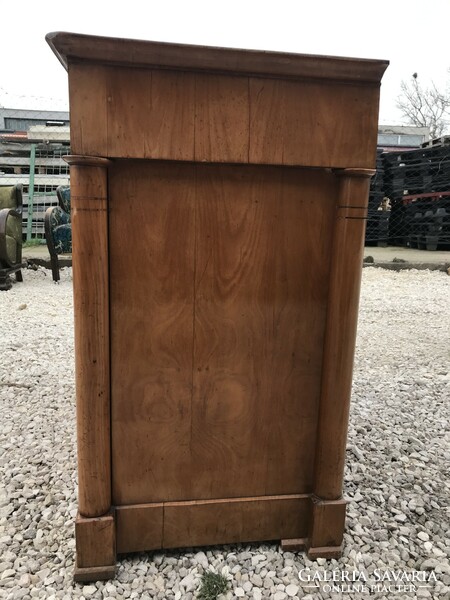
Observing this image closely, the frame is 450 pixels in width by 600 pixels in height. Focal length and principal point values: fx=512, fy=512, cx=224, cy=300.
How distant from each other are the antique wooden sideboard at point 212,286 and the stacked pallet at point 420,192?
8800 mm

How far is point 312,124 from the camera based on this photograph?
4.46ft

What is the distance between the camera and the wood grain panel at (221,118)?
130 cm

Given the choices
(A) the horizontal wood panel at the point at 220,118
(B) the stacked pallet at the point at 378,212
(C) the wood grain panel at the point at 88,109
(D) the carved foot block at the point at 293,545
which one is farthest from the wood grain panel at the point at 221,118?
(B) the stacked pallet at the point at 378,212

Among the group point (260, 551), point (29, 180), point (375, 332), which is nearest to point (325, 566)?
point (260, 551)

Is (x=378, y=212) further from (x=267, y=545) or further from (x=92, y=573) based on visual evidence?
(x=92, y=573)

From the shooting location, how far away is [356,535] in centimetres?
171

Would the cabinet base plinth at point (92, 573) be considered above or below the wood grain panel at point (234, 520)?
below

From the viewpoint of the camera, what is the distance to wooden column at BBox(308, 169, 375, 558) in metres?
1.41

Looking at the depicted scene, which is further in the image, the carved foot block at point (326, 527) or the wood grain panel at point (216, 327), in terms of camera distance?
the carved foot block at point (326, 527)

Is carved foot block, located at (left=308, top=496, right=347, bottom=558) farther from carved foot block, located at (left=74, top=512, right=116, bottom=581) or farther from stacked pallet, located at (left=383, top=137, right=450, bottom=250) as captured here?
stacked pallet, located at (left=383, top=137, right=450, bottom=250)

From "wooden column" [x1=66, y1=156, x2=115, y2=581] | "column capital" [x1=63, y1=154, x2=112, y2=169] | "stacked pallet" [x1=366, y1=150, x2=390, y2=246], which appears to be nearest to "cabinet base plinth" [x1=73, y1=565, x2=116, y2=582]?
"wooden column" [x1=66, y1=156, x2=115, y2=581]

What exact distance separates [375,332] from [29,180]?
27.3ft

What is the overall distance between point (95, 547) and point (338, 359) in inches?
34.7

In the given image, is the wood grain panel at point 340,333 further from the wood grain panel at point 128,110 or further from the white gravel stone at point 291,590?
the wood grain panel at point 128,110
